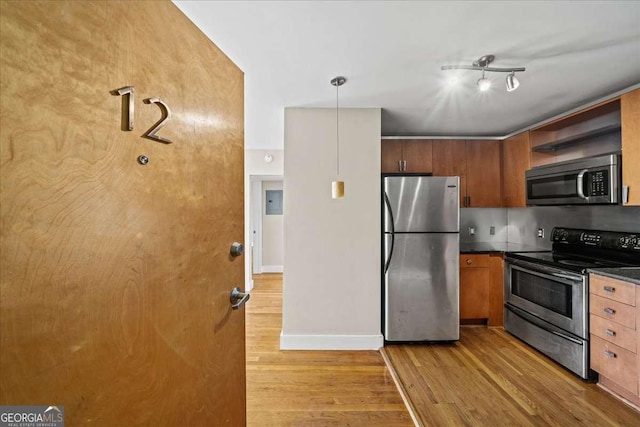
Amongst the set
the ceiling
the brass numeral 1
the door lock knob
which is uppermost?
the ceiling

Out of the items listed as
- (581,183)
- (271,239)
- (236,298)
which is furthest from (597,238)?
(271,239)

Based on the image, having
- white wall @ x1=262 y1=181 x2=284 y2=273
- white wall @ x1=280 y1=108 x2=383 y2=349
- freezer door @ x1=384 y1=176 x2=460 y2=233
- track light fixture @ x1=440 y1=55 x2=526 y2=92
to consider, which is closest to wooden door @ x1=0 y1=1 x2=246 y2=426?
track light fixture @ x1=440 y1=55 x2=526 y2=92

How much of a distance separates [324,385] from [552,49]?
2.73m

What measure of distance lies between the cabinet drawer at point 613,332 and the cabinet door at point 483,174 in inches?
67.8

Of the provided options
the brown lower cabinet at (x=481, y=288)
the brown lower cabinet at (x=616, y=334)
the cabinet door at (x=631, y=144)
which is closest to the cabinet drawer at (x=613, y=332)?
the brown lower cabinet at (x=616, y=334)

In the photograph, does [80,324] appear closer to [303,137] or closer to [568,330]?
[303,137]

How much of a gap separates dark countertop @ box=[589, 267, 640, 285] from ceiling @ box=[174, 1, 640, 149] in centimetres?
141

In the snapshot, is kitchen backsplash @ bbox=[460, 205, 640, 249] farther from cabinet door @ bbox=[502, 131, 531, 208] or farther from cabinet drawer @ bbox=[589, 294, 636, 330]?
cabinet drawer @ bbox=[589, 294, 636, 330]

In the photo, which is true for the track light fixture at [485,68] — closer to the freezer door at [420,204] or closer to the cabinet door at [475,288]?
the freezer door at [420,204]

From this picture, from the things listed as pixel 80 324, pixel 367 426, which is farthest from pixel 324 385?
pixel 80 324

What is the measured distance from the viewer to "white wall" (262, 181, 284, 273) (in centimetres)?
607

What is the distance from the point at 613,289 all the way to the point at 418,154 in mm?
2185

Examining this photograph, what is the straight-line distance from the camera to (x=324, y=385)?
218cm

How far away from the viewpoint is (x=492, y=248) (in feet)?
11.0
